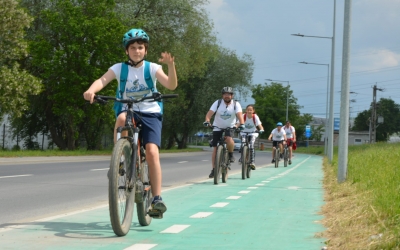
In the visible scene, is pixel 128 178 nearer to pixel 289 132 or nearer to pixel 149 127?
pixel 149 127

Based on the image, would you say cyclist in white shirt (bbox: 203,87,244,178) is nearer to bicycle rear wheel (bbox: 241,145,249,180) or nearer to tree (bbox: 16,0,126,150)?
bicycle rear wheel (bbox: 241,145,249,180)

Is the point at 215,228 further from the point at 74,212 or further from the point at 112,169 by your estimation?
the point at 74,212

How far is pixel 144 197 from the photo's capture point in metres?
7.25

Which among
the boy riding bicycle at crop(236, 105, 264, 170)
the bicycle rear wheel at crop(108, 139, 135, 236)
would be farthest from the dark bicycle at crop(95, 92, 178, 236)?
the boy riding bicycle at crop(236, 105, 264, 170)

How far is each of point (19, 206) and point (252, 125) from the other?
9.71 meters

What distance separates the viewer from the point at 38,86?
35.8 m

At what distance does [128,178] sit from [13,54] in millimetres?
29984

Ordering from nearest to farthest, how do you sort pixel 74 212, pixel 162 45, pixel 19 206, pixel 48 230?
pixel 48 230
pixel 74 212
pixel 19 206
pixel 162 45

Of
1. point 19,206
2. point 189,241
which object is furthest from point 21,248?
point 19,206

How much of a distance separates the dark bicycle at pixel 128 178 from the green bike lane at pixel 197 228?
7.0 inches

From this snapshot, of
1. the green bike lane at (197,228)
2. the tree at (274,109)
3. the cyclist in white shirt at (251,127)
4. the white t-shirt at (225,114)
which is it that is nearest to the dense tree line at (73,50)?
the cyclist in white shirt at (251,127)

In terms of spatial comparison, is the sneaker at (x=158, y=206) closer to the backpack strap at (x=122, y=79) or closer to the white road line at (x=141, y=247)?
the white road line at (x=141, y=247)

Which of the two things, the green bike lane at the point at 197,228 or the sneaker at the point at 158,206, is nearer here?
the green bike lane at the point at 197,228

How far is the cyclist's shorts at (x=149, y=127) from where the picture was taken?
282 inches
